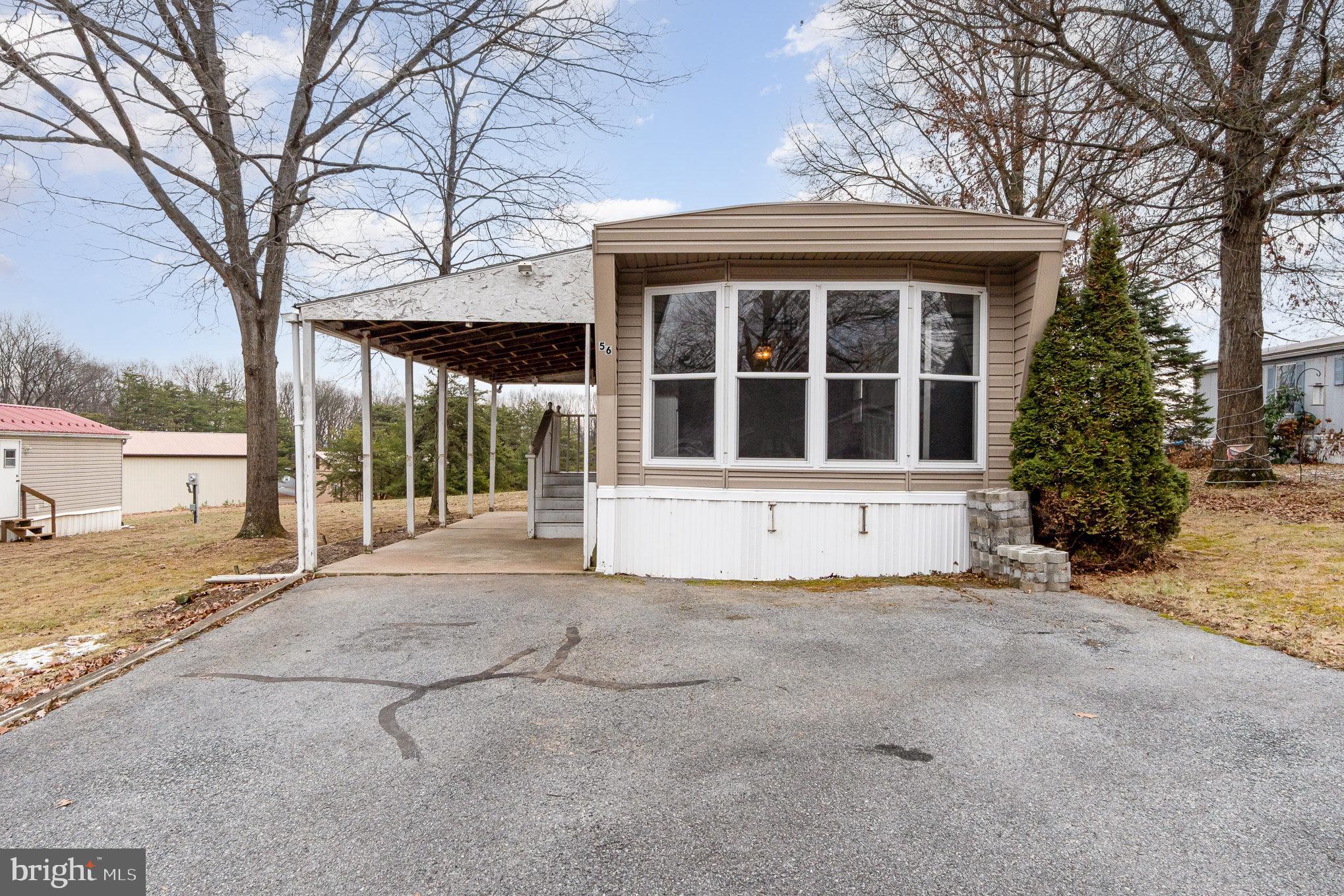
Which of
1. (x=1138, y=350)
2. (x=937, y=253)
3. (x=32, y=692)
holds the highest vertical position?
(x=937, y=253)

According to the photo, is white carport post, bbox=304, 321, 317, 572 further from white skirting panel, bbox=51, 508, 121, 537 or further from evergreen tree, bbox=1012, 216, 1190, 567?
white skirting panel, bbox=51, 508, 121, 537

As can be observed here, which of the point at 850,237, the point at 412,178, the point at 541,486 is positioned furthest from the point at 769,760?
the point at 412,178

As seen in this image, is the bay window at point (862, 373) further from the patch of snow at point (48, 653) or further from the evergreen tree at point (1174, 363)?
the evergreen tree at point (1174, 363)

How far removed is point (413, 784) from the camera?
244 cm

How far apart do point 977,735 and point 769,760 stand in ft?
3.08

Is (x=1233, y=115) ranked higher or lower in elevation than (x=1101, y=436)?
higher

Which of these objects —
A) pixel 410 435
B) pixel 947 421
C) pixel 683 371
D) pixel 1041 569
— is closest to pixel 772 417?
pixel 683 371

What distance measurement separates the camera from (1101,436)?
5242mm

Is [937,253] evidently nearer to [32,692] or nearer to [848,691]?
[848,691]

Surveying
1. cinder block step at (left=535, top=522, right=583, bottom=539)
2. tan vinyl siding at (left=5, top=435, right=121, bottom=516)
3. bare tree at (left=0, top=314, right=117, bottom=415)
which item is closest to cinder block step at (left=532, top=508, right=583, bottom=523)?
cinder block step at (left=535, top=522, right=583, bottom=539)

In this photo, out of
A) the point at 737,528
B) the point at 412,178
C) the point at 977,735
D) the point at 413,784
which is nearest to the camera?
the point at 413,784

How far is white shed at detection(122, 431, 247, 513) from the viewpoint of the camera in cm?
2788

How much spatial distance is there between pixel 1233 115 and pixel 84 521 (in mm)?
24644

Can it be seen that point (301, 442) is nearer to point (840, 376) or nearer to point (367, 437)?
point (367, 437)
